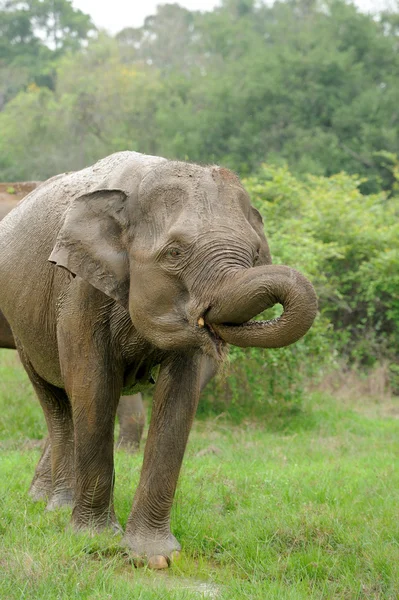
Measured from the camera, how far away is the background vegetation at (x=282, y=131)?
1433cm

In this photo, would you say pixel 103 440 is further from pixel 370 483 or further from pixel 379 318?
pixel 379 318

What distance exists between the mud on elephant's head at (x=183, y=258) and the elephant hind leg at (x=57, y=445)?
74.1 inches

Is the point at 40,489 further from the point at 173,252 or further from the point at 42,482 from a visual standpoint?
the point at 173,252

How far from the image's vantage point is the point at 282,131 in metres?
36.0

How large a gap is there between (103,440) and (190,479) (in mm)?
1876

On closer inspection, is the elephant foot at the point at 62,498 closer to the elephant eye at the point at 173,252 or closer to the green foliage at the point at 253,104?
the elephant eye at the point at 173,252

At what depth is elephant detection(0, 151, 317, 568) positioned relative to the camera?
Result: 4578mm

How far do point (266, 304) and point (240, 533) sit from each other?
200 centimetres

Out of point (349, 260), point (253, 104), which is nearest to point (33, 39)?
point (253, 104)

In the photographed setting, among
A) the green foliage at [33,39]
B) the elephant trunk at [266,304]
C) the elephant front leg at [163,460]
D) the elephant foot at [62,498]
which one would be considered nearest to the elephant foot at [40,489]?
the elephant foot at [62,498]

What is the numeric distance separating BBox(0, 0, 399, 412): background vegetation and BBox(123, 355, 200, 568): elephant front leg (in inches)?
87.7

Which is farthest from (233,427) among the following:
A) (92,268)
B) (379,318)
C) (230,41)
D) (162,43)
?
(162,43)

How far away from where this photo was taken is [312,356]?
39.6 feet

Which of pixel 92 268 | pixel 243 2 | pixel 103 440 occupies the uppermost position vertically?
pixel 243 2
